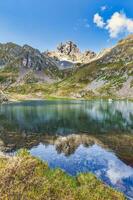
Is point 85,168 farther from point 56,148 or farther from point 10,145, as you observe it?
point 10,145

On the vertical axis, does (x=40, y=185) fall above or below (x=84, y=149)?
above

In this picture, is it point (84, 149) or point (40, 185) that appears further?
point (84, 149)

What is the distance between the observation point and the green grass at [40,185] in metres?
15.2

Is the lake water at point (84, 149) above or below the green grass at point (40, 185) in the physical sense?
below

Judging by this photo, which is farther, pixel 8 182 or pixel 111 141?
pixel 111 141

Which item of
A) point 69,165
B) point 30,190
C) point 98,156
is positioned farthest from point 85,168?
point 30,190

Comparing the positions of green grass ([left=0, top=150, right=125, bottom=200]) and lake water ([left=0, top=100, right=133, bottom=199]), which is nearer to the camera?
green grass ([left=0, top=150, right=125, bottom=200])

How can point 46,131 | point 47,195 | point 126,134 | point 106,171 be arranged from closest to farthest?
point 47,195
point 106,171
point 126,134
point 46,131

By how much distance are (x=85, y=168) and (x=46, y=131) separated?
43.1m

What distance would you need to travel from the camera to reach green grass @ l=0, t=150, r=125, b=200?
15.2 meters

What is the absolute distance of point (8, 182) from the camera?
1516 centimetres

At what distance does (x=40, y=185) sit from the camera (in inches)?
649

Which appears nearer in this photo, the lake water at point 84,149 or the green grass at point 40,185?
the green grass at point 40,185

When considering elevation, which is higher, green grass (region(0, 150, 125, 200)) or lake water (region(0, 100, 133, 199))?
green grass (region(0, 150, 125, 200))
